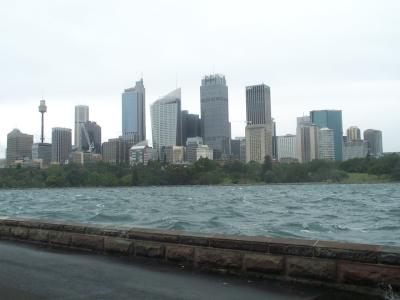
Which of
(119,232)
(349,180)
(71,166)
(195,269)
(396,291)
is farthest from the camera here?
(71,166)

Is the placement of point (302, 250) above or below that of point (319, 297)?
above

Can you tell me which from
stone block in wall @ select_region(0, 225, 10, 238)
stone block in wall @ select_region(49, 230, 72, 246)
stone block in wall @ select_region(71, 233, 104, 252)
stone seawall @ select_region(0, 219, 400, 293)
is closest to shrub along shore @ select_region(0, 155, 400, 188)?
stone block in wall @ select_region(0, 225, 10, 238)

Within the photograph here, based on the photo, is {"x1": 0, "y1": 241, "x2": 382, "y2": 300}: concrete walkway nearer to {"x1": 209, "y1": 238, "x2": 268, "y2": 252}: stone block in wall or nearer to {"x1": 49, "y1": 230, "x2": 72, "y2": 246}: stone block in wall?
{"x1": 209, "y1": 238, "x2": 268, "y2": 252}: stone block in wall

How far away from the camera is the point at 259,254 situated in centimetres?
736

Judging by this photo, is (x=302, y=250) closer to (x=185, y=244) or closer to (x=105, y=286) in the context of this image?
(x=185, y=244)

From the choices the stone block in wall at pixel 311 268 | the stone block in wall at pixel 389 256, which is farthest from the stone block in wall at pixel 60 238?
the stone block in wall at pixel 389 256

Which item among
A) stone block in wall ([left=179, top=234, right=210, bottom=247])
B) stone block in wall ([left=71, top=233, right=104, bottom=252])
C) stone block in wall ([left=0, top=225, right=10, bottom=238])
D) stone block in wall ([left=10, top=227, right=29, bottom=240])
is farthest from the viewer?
stone block in wall ([left=0, top=225, right=10, bottom=238])

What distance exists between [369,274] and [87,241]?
5433 millimetres

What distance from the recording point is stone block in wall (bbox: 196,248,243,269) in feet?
24.8

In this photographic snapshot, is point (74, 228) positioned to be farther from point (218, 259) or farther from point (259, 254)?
point (259, 254)

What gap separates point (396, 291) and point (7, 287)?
197 inches

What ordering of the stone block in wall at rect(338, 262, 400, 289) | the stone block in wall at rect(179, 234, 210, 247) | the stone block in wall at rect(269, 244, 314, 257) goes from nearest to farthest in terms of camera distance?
the stone block in wall at rect(338, 262, 400, 289) < the stone block in wall at rect(269, 244, 314, 257) < the stone block in wall at rect(179, 234, 210, 247)

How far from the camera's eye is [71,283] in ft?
23.0

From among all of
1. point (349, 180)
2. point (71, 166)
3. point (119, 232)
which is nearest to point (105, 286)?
point (119, 232)
